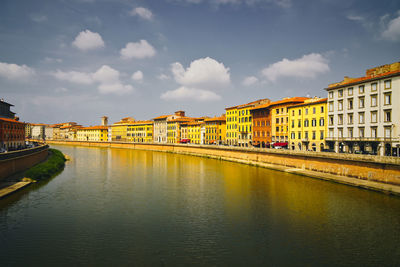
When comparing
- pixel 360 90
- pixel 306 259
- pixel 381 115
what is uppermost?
pixel 360 90

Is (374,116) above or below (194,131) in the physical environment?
above

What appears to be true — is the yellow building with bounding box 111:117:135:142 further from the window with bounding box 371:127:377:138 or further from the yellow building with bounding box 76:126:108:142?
the window with bounding box 371:127:377:138

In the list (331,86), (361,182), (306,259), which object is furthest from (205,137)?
(306,259)

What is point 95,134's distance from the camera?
156m

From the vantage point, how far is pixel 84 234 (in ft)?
58.6

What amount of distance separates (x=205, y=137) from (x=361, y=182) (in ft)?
223

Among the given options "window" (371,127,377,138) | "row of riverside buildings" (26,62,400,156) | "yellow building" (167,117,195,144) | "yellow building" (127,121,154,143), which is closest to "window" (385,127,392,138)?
"row of riverside buildings" (26,62,400,156)

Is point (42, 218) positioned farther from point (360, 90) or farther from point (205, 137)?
point (205, 137)

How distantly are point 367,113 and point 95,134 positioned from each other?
466 feet

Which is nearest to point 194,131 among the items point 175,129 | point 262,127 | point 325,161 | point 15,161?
point 175,129

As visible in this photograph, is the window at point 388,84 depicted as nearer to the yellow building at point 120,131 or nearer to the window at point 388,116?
the window at point 388,116

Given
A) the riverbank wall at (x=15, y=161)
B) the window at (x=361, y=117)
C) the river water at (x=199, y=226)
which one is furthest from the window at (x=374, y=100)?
the riverbank wall at (x=15, y=161)

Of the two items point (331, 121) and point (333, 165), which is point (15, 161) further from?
point (331, 121)

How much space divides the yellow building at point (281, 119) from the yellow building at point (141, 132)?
7548cm
